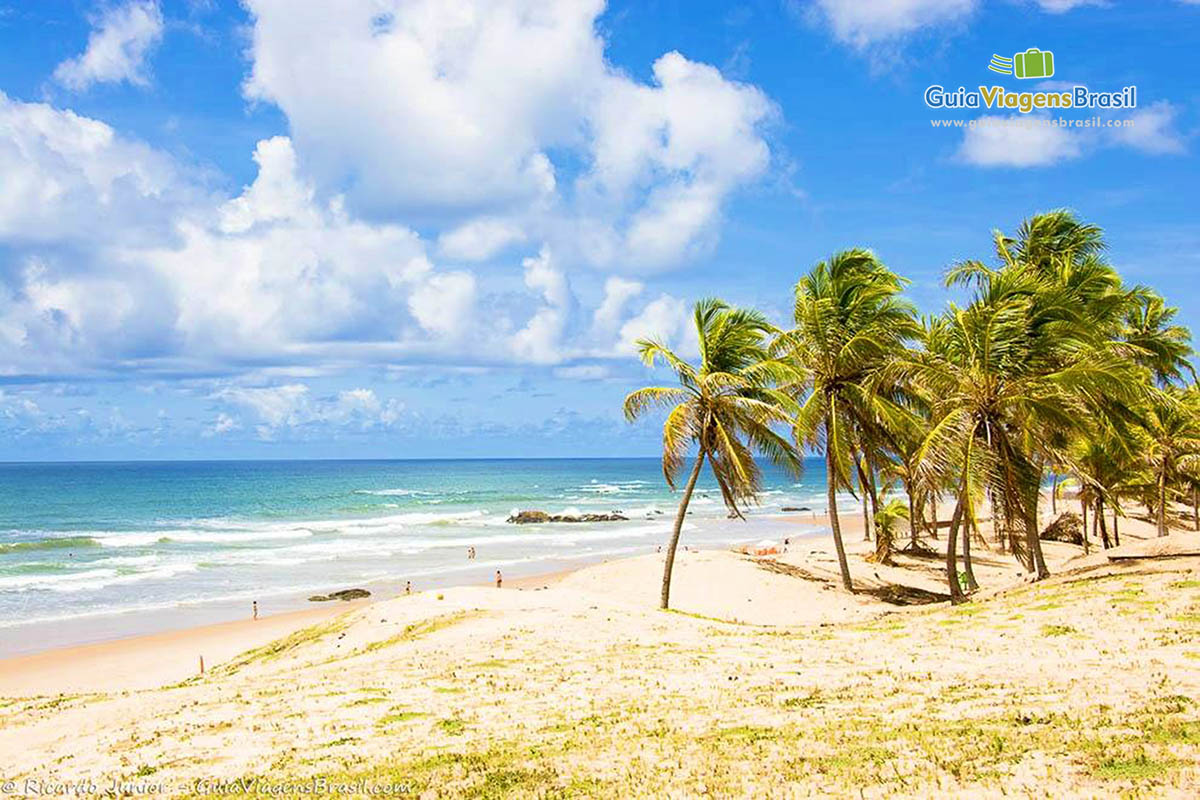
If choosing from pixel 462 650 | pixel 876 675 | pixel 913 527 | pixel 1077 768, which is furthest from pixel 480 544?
pixel 1077 768

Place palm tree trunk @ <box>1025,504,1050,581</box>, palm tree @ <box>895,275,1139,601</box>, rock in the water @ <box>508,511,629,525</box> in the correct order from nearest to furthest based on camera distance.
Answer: palm tree @ <box>895,275,1139,601</box>, palm tree trunk @ <box>1025,504,1050,581</box>, rock in the water @ <box>508,511,629,525</box>

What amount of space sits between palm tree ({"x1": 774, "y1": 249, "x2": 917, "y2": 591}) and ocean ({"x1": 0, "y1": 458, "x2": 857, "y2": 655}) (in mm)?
1856

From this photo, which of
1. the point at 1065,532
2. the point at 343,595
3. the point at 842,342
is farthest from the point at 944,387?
the point at 343,595

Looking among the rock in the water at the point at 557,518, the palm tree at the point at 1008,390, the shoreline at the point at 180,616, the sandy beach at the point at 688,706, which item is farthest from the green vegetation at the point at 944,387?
the rock in the water at the point at 557,518

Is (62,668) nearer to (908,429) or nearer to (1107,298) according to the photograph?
(908,429)

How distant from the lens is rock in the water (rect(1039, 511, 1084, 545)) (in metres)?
37.9

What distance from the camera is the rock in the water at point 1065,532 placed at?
3794 cm

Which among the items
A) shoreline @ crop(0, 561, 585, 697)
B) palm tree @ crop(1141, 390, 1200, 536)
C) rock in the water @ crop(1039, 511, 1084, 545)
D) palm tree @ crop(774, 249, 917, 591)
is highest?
palm tree @ crop(774, 249, 917, 591)

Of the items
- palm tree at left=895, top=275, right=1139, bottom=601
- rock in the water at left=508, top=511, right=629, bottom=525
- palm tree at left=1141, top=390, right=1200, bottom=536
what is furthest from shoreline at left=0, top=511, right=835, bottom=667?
rock in the water at left=508, top=511, right=629, bottom=525

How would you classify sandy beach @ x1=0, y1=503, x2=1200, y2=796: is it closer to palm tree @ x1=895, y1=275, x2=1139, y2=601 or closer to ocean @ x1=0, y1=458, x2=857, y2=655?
palm tree @ x1=895, y1=275, x2=1139, y2=601

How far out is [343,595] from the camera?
3672 centimetres

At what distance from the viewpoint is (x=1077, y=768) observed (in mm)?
7172

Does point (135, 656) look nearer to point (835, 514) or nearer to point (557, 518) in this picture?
point (835, 514)

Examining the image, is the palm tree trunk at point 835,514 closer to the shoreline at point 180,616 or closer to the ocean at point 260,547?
the ocean at point 260,547
